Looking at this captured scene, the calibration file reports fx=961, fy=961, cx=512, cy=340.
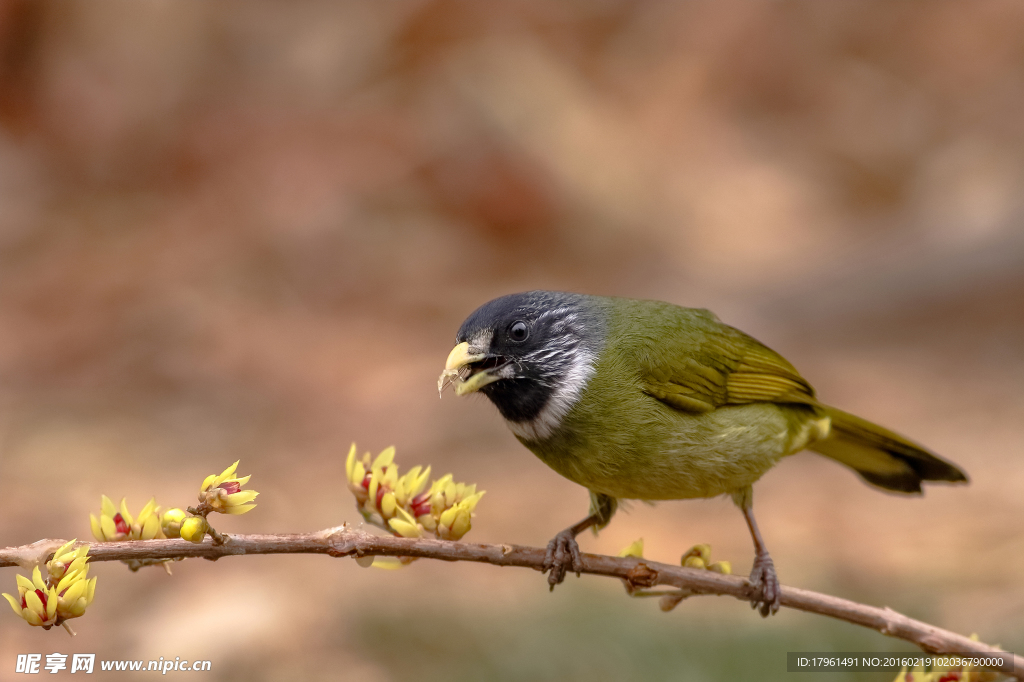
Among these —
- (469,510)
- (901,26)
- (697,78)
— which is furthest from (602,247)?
(469,510)

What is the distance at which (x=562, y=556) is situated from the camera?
3.11 meters

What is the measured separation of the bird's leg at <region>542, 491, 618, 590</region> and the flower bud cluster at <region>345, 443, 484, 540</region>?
415 millimetres

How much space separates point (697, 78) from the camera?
1173 centimetres

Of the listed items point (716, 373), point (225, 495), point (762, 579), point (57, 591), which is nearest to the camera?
point (57, 591)

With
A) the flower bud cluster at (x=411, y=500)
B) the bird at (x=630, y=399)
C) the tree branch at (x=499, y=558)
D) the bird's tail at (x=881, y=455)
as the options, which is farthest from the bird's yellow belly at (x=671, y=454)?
the flower bud cluster at (x=411, y=500)

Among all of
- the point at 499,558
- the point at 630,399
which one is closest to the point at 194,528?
the point at 499,558

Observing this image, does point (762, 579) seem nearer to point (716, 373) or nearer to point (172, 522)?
point (716, 373)

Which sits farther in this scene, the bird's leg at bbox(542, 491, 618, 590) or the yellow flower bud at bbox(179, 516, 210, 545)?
the bird's leg at bbox(542, 491, 618, 590)

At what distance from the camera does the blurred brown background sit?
6004 millimetres

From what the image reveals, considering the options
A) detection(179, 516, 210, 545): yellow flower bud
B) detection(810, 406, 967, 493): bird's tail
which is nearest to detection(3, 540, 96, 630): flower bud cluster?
detection(179, 516, 210, 545): yellow flower bud

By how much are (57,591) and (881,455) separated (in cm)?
326

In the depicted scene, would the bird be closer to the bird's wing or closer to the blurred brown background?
the bird's wing

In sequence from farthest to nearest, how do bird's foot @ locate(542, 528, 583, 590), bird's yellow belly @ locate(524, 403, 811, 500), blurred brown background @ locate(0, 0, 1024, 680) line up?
blurred brown background @ locate(0, 0, 1024, 680) → bird's yellow belly @ locate(524, 403, 811, 500) → bird's foot @ locate(542, 528, 583, 590)

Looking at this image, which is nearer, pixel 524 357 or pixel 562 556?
pixel 562 556
